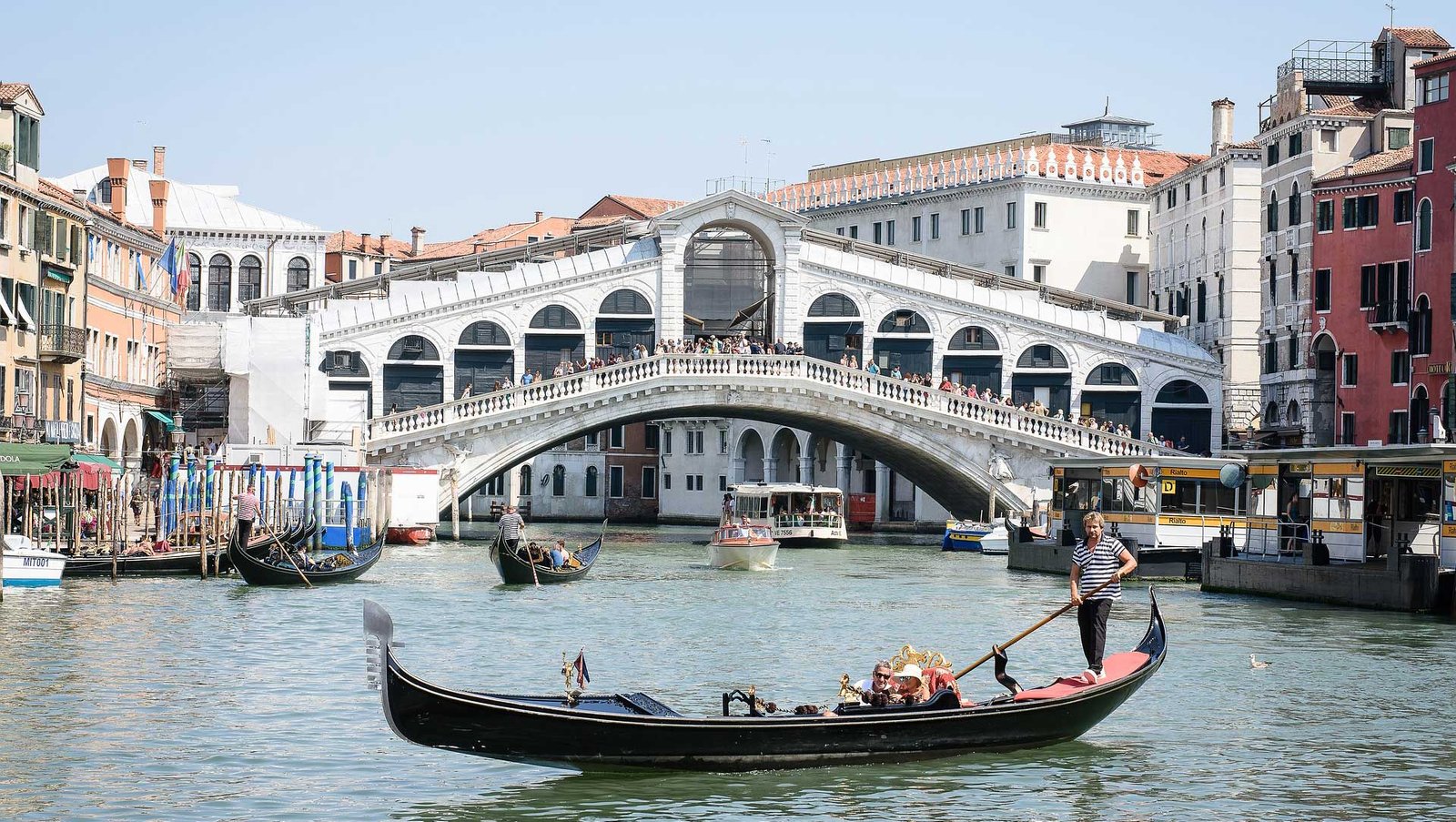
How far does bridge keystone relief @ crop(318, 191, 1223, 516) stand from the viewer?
37.5 meters

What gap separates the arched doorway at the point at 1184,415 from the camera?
137 ft

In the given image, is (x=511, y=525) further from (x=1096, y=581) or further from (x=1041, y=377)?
(x=1041, y=377)

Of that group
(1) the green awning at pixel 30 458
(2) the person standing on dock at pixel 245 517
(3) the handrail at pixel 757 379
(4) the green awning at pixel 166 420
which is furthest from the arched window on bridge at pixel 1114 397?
(1) the green awning at pixel 30 458

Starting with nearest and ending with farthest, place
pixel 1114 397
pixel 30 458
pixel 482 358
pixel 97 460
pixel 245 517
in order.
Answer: pixel 30 458, pixel 245 517, pixel 97 460, pixel 482 358, pixel 1114 397

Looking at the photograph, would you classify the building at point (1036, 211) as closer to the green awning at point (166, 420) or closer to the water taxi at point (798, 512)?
the water taxi at point (798, 512)

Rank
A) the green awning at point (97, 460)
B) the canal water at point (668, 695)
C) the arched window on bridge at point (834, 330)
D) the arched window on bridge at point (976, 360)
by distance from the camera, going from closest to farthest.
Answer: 1. the canal water at point (668, 695)
2. the green awning at point (97, 460)
3. the arched window on bridge at point (834, 330)
4. the arched window on bridge at point (976, 360)

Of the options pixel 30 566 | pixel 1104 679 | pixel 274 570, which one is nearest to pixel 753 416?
pixel 274 570

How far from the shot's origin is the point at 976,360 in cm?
4181

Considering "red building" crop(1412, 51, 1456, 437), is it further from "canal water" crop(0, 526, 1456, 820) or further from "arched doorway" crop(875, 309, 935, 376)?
"arched doorway" crop(875, 309, 935, 376)

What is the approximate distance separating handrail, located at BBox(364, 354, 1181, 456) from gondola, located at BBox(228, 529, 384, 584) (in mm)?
10818

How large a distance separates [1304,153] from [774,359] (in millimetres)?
10270

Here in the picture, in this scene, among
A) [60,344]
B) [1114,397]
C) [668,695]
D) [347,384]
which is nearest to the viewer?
[668,695]

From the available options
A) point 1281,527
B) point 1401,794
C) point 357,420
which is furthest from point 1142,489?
point 1401,794

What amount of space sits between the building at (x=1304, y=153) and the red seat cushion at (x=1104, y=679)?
81.8ft
